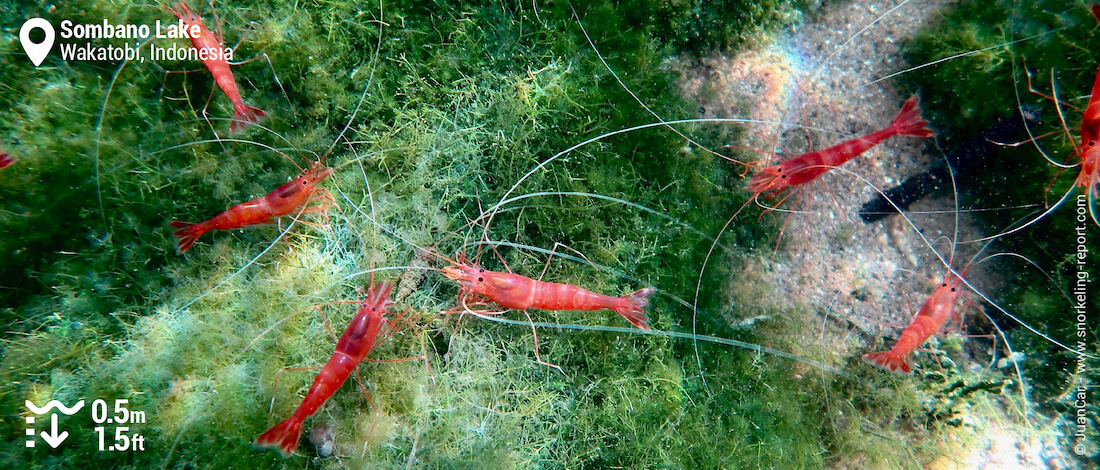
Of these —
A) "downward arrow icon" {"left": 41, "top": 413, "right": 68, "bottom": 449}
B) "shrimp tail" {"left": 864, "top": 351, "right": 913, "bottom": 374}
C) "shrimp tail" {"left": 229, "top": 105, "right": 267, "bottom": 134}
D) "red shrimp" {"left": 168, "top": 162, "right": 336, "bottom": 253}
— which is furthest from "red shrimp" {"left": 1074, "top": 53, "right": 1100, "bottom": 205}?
"downward arrow icon" {"left": 41, "top": 413, "right": 68, "bottom": 449}

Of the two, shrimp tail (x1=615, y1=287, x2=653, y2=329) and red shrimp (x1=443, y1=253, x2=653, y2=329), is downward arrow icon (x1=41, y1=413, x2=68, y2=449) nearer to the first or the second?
red shrimp (x1=443, y1=253, x2=653, y2=329)

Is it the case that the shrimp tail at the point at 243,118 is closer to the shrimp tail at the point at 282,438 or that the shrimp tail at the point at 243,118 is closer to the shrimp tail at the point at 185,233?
the shrimp tail at the point at 185,233

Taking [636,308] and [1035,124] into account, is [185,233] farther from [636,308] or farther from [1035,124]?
[1035,124]

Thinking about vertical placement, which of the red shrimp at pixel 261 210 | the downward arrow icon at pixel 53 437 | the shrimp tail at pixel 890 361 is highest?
the red shrimp at pixel 261 210

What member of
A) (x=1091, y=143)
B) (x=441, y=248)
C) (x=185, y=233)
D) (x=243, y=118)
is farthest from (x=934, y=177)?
(x=185, y=233)

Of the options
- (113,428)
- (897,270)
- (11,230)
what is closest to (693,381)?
(897,270)

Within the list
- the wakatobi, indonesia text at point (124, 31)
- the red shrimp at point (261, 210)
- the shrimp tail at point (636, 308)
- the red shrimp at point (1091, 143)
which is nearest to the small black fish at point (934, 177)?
the red shrimp at point (1091, 143)

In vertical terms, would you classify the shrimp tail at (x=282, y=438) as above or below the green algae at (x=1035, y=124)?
below
